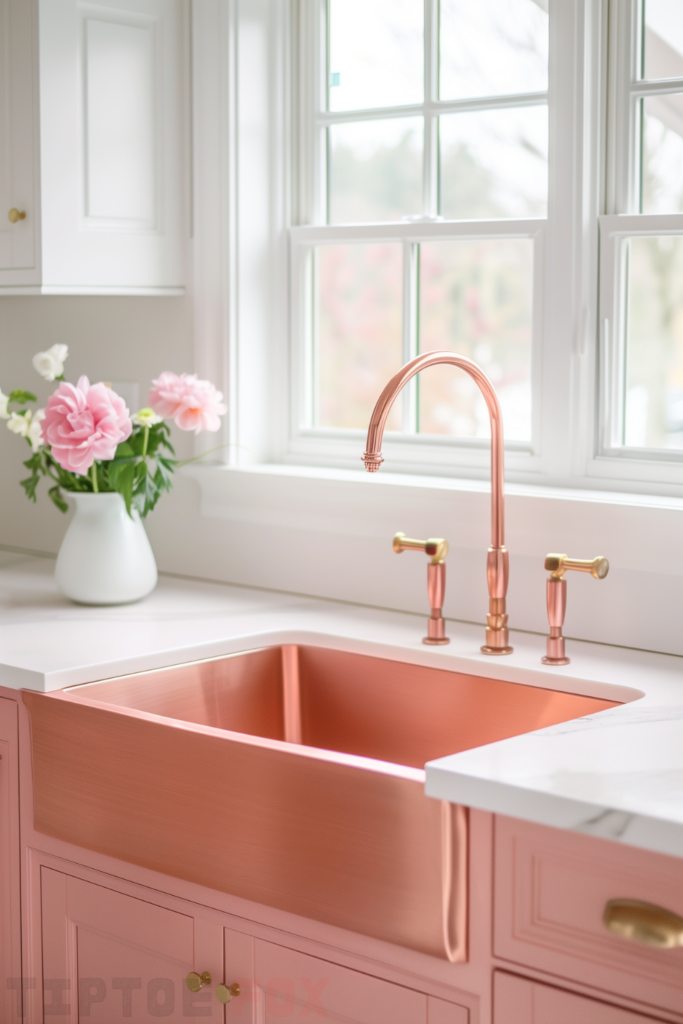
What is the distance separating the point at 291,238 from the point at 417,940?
1499 millimetres

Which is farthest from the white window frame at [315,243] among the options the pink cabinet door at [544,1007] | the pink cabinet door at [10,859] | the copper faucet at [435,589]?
the pink cabinet door at [544,1007]

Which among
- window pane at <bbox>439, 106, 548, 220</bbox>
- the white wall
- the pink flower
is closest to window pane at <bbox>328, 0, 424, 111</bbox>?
window pane at <bbox>439, 106, 548, 220</bbox>

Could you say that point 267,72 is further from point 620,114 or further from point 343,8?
point 620,114

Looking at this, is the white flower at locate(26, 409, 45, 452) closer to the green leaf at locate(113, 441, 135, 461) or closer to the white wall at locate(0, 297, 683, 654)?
the green leaf at locate(113, 441, 135, 461)

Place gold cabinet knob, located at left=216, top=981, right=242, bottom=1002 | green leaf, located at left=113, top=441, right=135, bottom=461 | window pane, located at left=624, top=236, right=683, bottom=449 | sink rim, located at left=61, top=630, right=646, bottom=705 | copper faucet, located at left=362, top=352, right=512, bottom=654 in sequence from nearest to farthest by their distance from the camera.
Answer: gold cabinet knob, located at left=216, top=981, right=242, bottom=1002
sink rim, located at left=61, top=630, right=646, bottom=705
copper faucet, located at left=362, top=352, right=512, bottom=654
window pane, located at left=624, top=236, right=683, bottom=449
green leaf, located at left=113, top=441, right=135, bottom=461

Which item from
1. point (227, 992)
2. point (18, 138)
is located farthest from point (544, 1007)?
point (18, 138)

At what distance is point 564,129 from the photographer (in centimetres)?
193

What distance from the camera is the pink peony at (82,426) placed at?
195 centimetres

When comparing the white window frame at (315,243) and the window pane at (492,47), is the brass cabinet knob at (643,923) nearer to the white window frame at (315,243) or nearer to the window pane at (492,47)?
the white window frame at (315,243)

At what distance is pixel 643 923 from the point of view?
112 cm

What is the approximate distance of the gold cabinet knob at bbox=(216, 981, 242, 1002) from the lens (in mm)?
1448

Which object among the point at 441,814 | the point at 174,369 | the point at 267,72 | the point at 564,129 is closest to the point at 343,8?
the point at 267,72

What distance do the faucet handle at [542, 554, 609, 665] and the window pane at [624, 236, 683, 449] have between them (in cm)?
A: 31

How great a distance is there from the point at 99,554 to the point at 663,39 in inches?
50.9
